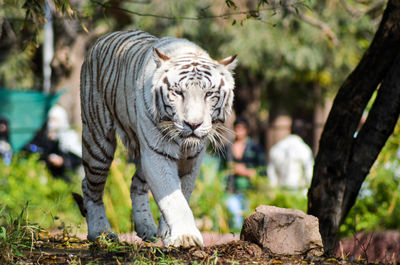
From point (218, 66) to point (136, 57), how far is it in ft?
2.33

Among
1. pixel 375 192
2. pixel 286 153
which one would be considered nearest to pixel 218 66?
pixel 375 192

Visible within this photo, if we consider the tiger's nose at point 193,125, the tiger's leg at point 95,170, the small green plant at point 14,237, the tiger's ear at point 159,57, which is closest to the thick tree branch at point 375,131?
the tiger's nose at point 193,125

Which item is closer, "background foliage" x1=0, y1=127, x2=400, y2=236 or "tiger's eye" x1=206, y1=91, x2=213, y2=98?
"tiger's eye" x1=206, y1=91, x2=213, y2=98

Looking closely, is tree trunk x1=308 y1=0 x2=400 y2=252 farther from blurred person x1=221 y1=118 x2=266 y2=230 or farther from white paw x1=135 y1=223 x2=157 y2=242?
blurred person x1=221 y1=118 x2=266 y2=230

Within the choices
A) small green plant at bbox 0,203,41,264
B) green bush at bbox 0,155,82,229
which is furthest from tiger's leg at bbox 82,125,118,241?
green bush at bbox 0,155,82,229

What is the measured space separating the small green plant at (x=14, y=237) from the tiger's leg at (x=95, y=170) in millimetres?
740

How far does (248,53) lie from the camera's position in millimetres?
13484

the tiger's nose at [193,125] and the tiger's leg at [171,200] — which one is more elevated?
the tiger's nose at [193,125]

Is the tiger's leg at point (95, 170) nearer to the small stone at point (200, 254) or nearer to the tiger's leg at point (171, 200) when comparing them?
the tiger's leg at point (171, 200)

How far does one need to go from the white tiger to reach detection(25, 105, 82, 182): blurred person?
5318 millimetres

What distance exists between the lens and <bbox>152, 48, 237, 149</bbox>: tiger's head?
350 cm

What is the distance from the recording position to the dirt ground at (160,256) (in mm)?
3186

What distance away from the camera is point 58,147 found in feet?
33.8

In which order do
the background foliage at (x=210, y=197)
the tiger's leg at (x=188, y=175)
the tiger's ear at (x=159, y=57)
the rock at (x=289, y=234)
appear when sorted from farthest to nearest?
the background foliage at (x=210, y=197) → the tiger's leg at (x=188, y=175) → the tiger's ear at (x=159, y=57) → the rock at (x=289, y=234)
